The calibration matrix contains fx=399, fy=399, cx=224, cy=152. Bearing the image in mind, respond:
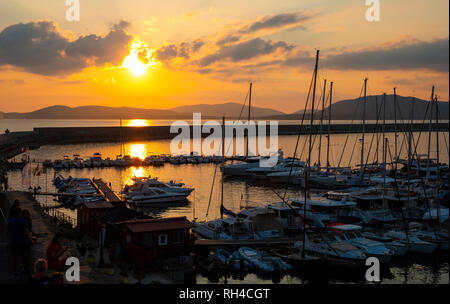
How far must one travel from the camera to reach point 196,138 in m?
141

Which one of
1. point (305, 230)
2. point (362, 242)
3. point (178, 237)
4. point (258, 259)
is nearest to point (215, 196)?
point (305, 230)

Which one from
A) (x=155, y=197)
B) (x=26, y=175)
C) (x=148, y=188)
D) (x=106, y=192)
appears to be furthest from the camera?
(x=26, y=175)

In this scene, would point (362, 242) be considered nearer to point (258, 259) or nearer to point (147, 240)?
point (258, 259)

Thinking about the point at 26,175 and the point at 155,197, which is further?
the point at 26,175

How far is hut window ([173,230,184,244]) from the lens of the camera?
15.3 metres

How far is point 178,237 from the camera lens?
1539cm

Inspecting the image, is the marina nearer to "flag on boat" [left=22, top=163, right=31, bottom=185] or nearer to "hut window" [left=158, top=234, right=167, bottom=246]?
"hut window" [left=158, top=234, right=167, bottom=246]

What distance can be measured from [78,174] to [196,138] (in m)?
90.1

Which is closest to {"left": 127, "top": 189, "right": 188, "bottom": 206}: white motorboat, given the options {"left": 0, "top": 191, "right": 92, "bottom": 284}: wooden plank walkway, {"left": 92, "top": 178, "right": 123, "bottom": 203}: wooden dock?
{"left": 92, "top": 178, "right": 123, "bottom": 203}: wooden dock

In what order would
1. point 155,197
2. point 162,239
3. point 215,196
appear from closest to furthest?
point 162,239 → point 155,197 → point 215,196

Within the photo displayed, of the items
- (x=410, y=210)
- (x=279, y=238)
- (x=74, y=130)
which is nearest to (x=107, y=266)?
(x=279, y=238)
